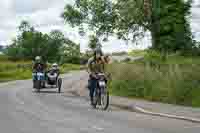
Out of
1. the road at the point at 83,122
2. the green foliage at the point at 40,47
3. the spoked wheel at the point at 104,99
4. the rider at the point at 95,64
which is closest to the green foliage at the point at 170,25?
the rider at the point at 95,64

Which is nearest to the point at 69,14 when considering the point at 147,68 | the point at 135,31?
the point at 135,31

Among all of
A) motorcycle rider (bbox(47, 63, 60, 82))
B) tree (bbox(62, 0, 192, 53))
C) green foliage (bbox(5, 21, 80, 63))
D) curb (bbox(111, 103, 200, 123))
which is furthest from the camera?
green foliage (bbox(5, 21, 80, 63))

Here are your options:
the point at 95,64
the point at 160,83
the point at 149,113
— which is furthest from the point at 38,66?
the point at 149,113

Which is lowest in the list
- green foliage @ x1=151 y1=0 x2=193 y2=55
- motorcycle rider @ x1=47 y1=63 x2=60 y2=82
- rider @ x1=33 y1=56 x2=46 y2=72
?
motorcycle rider @ x1=47 y1=63 x2=60 y2=82

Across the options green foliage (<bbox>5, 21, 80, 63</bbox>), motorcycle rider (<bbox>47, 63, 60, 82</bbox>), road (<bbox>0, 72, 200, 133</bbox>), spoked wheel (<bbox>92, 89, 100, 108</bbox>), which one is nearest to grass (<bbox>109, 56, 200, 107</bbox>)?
spoked wheel (<bbox>92, 89, 100, 108</bbox>)

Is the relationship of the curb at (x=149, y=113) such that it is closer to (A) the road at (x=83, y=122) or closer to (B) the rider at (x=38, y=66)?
(A) the road at (x=83, y=122)

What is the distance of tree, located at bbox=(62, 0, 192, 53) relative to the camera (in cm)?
5269

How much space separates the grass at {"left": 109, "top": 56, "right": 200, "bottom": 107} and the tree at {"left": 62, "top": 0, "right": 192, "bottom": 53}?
24269 millimetres

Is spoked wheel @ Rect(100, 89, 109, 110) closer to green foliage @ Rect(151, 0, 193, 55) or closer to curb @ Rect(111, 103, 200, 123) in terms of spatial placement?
curb @ Rect(111, 103, 200, 123)

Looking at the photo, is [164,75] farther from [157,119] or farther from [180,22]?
[180,22]

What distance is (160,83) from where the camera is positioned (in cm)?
2192

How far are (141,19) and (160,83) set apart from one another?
3245 cm

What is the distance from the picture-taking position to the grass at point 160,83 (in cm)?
1975

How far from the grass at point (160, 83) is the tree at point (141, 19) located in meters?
24.3
